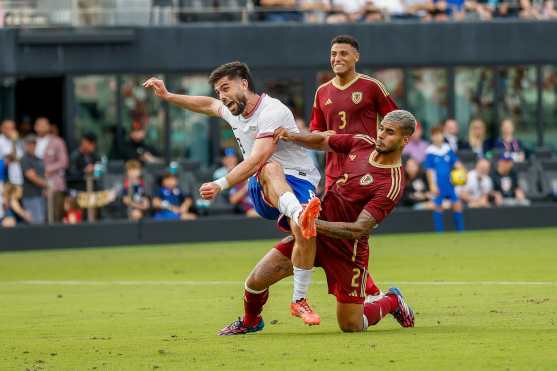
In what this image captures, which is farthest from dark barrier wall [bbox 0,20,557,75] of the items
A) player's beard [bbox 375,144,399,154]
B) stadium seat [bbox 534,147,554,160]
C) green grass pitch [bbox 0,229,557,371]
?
player's beard [bbox 375,144,399,154]

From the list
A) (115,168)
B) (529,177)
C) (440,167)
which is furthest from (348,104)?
(529,177)

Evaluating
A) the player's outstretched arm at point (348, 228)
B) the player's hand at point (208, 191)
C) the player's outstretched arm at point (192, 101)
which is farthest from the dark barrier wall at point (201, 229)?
the player's hand at point (208, 191)

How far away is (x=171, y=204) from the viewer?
25641mm

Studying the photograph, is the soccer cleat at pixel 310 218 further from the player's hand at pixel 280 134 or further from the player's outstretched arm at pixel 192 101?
the player's outstretched arm at pixel 192 101

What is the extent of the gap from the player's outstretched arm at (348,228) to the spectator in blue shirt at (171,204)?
14600 millimetres

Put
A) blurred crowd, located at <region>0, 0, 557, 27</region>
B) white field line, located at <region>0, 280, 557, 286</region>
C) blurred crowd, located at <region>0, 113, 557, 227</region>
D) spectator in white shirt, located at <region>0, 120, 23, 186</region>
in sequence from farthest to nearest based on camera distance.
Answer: blurred crowd, located at <region>0, 0, 557, 27</region>
blurred crowd, located at <region>0, 113, 557, 227</region>
spectator in white shirt, located at <region>0, 120, 23, 186</region>
white field line, located at <region>0, 280, 557, 286</region>

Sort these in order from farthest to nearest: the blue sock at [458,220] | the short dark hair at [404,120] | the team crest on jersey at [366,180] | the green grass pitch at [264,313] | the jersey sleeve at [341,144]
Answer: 1. the blue sock at [458,220]
2. the jersey sleeve at [341,144]
3. the team crest on jersey at [366,180]
4. the short dark hair at [404,120]
5. the green grass pitch at [264,313]

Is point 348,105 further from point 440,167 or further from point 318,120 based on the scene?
point 440,167

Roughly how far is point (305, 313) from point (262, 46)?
1873cm

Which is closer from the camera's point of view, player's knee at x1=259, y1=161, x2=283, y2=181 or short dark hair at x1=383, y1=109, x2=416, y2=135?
short dark hair at x1=383, y1=109, x2=416, y2=135

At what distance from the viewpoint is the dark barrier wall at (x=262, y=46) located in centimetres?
2870

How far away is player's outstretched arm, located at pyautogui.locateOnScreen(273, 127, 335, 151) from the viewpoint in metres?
11.3

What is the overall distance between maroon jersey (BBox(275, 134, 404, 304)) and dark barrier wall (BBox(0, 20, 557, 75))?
1785 cm

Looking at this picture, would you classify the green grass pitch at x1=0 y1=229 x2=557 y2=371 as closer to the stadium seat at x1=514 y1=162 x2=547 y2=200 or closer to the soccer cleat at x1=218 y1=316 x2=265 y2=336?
the soccer cleat at x1=218 y1=316 x2=265 y2=336
